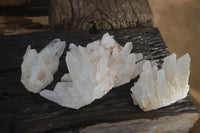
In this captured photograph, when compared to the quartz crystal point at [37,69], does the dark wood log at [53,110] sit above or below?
below

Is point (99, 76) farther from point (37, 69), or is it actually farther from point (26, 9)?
point (26, 9)

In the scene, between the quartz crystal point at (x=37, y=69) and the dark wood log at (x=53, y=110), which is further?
the quartz crystal point at (x=37, y=69)

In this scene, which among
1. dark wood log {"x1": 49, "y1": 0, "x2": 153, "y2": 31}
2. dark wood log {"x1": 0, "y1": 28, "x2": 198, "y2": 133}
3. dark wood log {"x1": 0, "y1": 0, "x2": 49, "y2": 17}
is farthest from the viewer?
dark wood log {"x1": 0, "y1": 0, "x2": 49, "y2": 17}

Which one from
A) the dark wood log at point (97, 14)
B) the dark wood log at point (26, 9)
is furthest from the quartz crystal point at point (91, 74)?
the dark wood log at point (26, 9)

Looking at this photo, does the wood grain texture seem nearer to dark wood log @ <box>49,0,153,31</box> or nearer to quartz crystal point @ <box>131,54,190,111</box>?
quartz crystal point @ <box>131,54,190,111</box>

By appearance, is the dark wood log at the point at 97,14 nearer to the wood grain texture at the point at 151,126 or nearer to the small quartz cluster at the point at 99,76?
the small quartz cluster at the point at 99,76

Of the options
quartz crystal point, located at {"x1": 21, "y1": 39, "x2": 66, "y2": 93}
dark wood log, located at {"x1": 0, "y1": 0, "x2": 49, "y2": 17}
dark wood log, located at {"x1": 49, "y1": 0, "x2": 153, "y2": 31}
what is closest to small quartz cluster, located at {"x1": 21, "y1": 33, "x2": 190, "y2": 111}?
quartz crystal point, located at {"x1": 21, "y1": 39, "x2": 66, "y2": 93}

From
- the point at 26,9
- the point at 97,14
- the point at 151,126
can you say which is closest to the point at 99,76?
the point at 151,126
